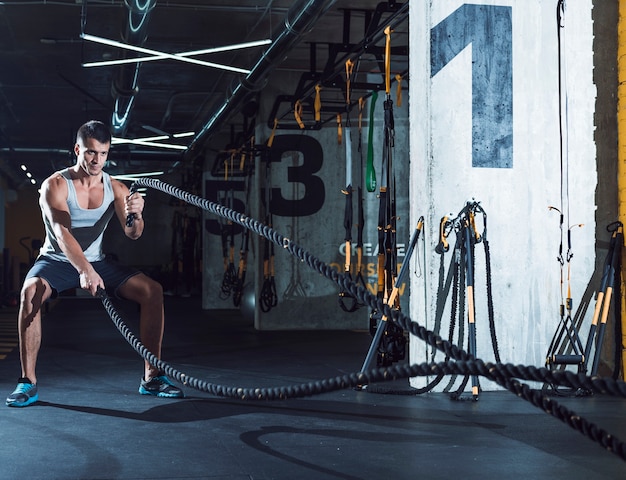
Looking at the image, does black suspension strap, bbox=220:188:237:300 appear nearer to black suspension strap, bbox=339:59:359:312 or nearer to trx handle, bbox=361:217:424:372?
black suspension strap, bbox=339:59:359:312

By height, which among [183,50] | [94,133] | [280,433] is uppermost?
[183,50]

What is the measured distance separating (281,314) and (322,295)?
585 millimetres

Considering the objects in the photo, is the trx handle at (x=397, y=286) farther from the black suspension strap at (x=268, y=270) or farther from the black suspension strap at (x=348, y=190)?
the black suspension strap at (x=268, y=270)

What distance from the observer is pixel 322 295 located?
10.9 metres

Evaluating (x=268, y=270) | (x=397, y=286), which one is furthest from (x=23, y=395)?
(x=268, y=270)

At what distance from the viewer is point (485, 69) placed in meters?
5.30

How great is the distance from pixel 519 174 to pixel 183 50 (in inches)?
245

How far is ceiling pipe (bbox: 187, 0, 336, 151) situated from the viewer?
6918 mm

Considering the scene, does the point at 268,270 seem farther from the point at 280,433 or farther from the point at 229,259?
the point at 280,433

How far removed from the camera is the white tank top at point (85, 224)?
4.63 m

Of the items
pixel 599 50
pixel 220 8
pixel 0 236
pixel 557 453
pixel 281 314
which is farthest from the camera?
pixel 0 236

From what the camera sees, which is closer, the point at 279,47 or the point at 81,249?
the point at 81,249

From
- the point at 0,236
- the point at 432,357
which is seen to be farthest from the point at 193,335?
the point at 0,236

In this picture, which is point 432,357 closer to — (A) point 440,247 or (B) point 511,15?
(A) point 440,247
